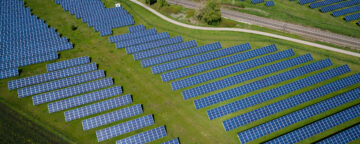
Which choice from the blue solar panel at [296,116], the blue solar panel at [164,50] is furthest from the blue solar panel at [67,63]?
the blue solar panel at [296,116]

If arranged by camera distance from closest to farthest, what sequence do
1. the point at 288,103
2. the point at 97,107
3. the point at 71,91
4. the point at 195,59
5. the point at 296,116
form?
the point at 97,107 < the point at 71,91 < the point at 296,116 < the point at 288,103 < the point at 195,59

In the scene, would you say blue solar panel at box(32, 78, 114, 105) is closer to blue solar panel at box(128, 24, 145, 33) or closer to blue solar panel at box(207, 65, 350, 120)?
blue solar panel at box(128, 24, 145, 33)

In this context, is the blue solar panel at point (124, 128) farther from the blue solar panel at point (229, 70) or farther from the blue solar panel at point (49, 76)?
the blue solar panel at point (49, 76)

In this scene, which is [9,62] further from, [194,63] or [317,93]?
[317,93]

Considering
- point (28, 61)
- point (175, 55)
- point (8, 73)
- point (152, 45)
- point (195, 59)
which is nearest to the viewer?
point (8, 73)

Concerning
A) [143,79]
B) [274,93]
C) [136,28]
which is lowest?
[274,93]

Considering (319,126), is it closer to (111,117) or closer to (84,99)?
(111,117)

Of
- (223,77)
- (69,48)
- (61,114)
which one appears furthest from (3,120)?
(223,77)

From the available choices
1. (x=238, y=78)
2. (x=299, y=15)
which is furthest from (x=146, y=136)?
(x=299, y=15)
